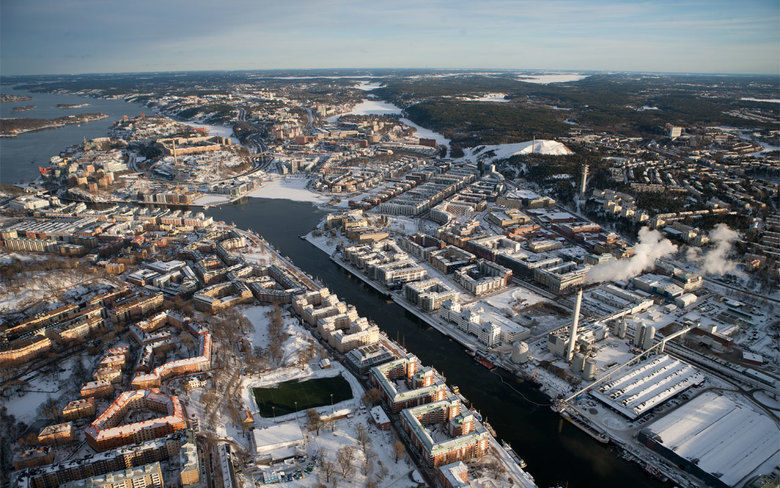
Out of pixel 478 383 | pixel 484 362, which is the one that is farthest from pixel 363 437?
pixel 484 362

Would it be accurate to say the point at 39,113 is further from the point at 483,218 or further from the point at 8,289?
the point at 483,218

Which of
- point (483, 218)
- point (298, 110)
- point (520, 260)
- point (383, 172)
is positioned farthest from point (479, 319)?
point (298, 110)

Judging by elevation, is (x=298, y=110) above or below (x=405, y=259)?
above

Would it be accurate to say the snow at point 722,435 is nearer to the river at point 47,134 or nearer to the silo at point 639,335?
the silo at point 639,335

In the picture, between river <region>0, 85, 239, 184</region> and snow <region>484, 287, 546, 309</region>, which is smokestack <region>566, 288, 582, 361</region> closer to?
snow <region>484, 287, 546, 309</region>

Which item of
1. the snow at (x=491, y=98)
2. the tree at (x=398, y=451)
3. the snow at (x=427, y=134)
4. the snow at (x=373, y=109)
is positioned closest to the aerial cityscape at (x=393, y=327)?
the tree at (x=398, y=451)

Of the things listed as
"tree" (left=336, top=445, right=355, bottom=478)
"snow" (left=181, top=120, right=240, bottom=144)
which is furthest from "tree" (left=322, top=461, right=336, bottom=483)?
"snow" (left=181, top=120, right=240, bottom=144)
